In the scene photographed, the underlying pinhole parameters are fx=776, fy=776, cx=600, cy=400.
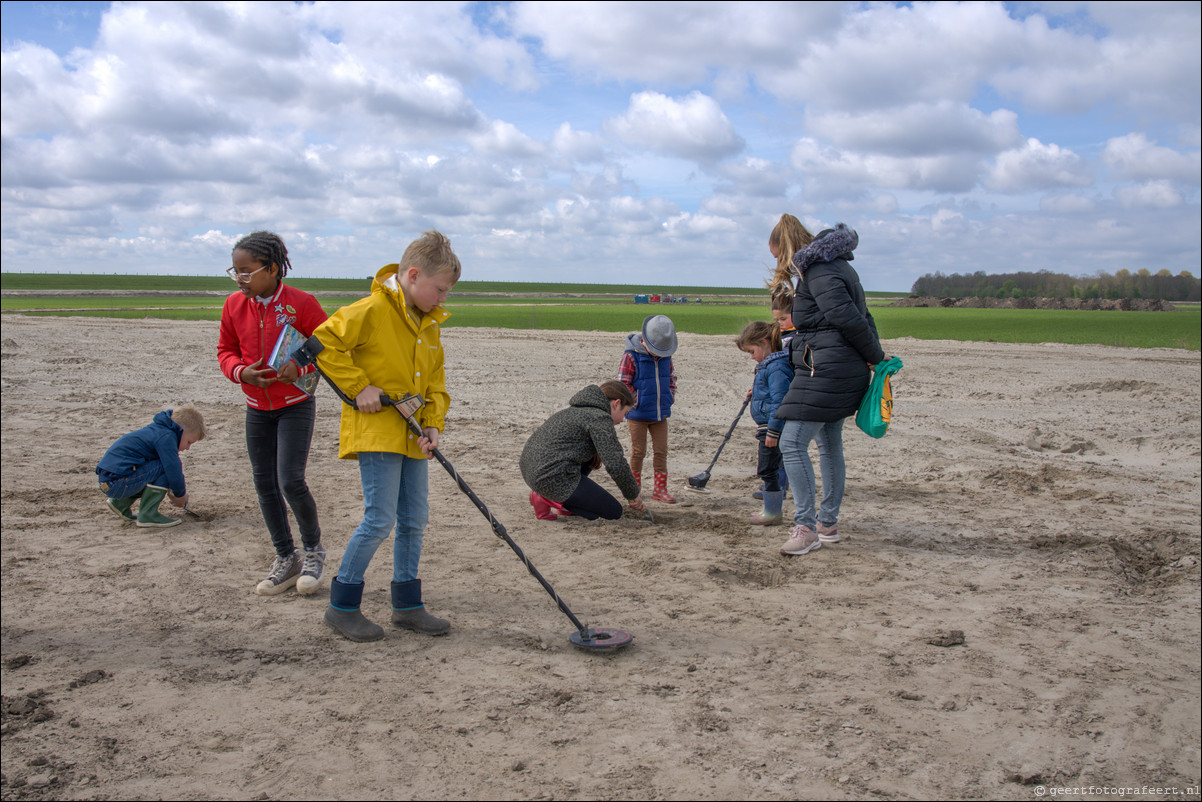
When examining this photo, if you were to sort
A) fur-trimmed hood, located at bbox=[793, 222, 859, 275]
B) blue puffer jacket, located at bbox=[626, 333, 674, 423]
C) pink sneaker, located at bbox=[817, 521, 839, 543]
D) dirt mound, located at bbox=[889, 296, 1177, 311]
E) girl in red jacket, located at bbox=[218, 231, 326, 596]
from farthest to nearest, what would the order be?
dirt mound, located at bbox=[889, 296, 1177, 311], blue puffer jacket, located at bbox=[626, 333, 674, 423], pink sneaker, located at bbox=[817, 521, 839, 543], fur-trimmed hood, located at bbox=[793, 222, 859, 275], girl in red jacket, located at bbox=[218, 231, 326, 596]

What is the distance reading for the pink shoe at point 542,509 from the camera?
6027 mm

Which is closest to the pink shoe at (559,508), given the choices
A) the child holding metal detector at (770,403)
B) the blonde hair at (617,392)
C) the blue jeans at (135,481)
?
the blonde hair at (617,392)

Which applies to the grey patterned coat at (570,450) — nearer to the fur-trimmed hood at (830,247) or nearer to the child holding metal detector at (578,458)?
the child holding metal detector at (578,458)

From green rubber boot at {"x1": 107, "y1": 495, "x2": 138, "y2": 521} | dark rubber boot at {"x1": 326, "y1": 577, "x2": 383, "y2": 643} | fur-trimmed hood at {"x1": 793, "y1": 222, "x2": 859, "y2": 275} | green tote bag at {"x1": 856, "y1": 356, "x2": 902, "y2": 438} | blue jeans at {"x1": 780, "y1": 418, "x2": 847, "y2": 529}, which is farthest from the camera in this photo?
green rubber boot at {"x1": 107, "y1": 495, "x2": 138, "y2": 521}

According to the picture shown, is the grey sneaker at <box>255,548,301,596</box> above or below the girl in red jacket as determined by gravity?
below

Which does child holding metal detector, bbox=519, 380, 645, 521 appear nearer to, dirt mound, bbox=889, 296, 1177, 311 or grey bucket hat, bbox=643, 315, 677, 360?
grey bucket hat, bbox=643, 315, 677, 360

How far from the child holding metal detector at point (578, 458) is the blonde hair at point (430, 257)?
7.47 ft

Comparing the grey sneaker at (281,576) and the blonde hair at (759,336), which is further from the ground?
the blonde hair at (759,336)

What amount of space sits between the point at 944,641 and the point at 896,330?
27154 millimetres

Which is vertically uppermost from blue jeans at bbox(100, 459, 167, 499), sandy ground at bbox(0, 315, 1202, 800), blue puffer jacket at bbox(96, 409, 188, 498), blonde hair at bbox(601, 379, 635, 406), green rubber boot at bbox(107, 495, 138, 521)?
blonde hair at bbox(601, 379, 635, 406)

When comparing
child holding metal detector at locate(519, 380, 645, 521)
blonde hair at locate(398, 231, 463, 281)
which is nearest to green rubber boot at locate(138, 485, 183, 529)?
child holding metal detector at locate(519, 380, 645, 521)

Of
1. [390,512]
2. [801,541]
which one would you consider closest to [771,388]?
[801,541]

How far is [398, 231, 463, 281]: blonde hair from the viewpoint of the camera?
11.9ft

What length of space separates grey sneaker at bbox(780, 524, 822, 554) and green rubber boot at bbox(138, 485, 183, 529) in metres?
4.39
